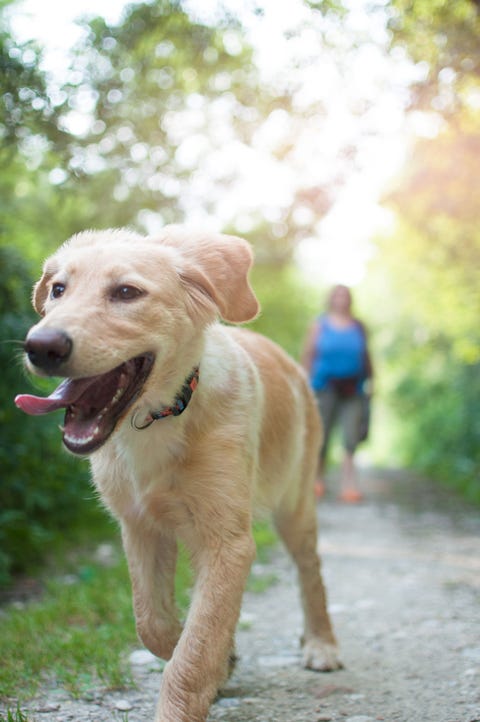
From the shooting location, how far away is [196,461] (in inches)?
107

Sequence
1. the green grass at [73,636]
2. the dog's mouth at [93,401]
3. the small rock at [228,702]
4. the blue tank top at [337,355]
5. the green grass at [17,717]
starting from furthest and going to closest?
the blue tank top at [337,355], the green grass at [73,636], the small rock at [228,702], the green grass at [17,717], the dog's mouth at [93,401]

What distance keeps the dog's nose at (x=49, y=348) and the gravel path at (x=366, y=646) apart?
1.41 m

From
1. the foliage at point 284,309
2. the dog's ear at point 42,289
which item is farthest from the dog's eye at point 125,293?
the foliage at point 284,309

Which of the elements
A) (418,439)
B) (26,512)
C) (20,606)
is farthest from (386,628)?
(418,439)

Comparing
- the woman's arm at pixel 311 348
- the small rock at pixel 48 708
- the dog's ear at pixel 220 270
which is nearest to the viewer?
the dog's ear at pixel 220 270

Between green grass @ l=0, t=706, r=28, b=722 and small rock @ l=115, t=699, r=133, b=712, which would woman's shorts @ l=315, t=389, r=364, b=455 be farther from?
green grass @ l=0, t=706, r=28, b=722

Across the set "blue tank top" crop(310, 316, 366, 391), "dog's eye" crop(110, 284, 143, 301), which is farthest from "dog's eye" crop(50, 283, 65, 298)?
"blue tank top" crop(310, 316, 366, 391)

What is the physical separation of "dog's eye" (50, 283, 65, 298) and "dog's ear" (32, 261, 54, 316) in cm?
26

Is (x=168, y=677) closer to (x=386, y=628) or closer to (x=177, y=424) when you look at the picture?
(x=177, y=424)

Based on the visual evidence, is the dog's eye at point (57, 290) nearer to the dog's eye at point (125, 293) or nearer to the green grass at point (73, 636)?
the dog's eye at point (125, 293)

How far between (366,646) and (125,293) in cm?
254

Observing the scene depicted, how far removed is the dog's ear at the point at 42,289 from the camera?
2.92 metres

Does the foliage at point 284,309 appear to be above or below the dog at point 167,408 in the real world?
below

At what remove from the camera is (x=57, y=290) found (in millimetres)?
2656
